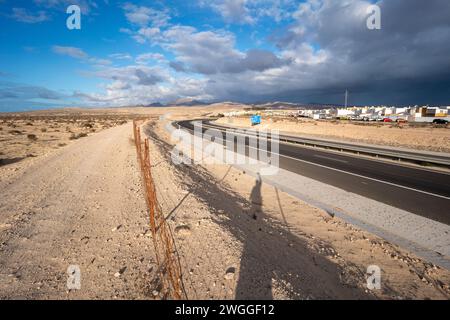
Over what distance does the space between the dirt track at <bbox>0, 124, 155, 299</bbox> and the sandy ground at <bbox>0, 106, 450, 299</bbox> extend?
21 mm

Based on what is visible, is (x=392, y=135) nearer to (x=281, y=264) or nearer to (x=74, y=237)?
(x=281, y=264)

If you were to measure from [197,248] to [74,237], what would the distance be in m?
2.83

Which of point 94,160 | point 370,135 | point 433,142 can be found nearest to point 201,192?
point 94,160

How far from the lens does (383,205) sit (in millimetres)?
8172

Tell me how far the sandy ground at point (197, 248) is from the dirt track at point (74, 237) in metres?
0.02

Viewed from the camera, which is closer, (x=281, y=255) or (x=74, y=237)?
(x=281, y=255)

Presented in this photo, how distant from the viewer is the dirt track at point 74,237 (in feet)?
13.0

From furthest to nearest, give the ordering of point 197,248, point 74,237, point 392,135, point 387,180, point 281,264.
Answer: point 392,135, point 387,180, point 74,237, point 197,248, point 281,264

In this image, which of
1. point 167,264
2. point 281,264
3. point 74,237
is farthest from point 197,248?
point 74,237

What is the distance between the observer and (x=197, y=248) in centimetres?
498

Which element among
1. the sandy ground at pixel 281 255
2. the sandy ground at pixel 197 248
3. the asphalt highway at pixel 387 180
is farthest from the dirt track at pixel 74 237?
the asphalt highway at pixel 387 180

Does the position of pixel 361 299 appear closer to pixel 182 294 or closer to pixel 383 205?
pixel 182 294

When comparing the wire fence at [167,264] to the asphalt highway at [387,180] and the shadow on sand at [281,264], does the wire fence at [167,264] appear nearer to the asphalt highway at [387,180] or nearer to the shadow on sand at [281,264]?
the shadow on sand at [281,264]

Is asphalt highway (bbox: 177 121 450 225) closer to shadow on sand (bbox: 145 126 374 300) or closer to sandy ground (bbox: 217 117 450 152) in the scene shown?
shadow on sand (bbox: 145 126 374 300)
